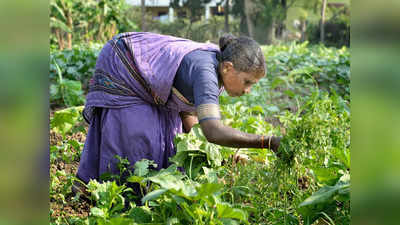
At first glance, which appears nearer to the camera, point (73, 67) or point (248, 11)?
point (73, 67)

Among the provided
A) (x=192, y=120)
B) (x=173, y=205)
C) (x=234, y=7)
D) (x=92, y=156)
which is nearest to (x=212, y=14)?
(x=234, y=7)

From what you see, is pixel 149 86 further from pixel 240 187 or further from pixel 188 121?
pixel 240 187

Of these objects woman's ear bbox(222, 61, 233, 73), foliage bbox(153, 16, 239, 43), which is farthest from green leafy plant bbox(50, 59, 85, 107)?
woman's ear bbox(222, 61, 233, 73)

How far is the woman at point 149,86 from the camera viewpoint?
2.02 meters

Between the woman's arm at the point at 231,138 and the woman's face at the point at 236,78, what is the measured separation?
340mm

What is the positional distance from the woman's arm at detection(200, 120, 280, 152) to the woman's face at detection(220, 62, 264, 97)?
0.34 meters

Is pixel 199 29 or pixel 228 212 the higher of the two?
pixel 199 29

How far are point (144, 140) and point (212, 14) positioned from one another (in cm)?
346

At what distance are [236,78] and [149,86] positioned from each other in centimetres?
45

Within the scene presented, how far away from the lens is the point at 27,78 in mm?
696

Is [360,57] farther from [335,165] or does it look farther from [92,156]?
[92,156]

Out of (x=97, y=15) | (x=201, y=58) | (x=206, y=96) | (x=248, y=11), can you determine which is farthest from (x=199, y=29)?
(x=97, y=15)

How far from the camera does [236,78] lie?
2.04 metres

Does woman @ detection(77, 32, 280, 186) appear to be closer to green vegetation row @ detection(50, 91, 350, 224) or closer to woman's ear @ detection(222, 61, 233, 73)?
woman's ear @ detection(222, 61, 233, 73)
